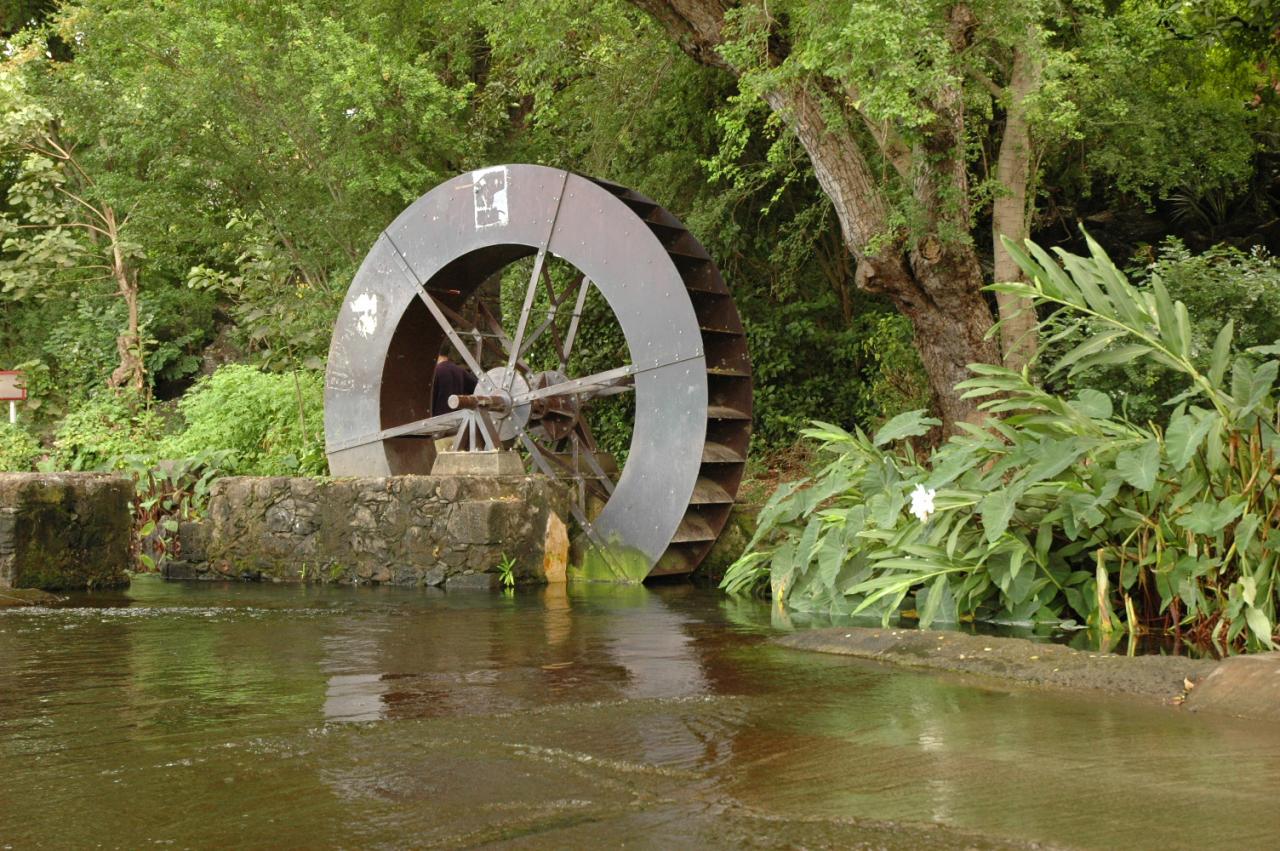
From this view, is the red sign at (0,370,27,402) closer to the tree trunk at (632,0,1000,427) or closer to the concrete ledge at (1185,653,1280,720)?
the tree trunk at (632,0,1000,427)

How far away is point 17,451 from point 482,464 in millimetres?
6656

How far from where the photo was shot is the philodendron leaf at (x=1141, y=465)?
16.9 feet

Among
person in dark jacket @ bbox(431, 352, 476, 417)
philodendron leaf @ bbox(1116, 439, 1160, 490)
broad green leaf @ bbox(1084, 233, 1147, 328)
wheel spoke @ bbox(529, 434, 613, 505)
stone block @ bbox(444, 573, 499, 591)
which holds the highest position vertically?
person in dark jacket @ bbox(431, 352, 476, 417)

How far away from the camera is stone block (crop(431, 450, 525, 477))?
9.55 meters

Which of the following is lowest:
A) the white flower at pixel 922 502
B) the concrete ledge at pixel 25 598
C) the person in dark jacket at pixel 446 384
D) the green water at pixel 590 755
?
the green water at pixel 590 755

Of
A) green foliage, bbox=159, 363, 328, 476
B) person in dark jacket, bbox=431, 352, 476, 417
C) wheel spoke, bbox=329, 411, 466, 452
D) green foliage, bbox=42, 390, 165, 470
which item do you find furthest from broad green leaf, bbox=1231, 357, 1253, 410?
green foliage, bbox=42, 390, 165, 470

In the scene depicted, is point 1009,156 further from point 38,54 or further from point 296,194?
point 38,54

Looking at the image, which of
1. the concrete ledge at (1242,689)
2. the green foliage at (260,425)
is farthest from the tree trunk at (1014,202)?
the green foliage at (260,425)

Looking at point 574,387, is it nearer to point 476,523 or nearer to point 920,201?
point 476,523

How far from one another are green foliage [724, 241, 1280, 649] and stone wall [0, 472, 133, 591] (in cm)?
522

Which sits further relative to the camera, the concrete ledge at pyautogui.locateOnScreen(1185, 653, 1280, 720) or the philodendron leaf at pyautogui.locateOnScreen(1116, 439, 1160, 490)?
the philodendron leaf at pyautogui.locateOnScreen(1116, 439, 1160, 490)

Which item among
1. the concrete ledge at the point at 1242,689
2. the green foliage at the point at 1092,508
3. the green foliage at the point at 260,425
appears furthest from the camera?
the green foliage at the point at 260,425

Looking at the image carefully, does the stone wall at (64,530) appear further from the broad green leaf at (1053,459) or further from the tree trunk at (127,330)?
the tree trunk at (127,330)

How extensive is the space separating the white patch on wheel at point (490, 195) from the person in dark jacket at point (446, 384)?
127 cm
